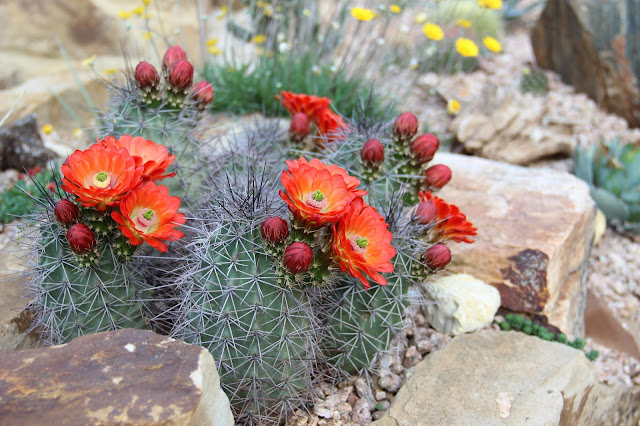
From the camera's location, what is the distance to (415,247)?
2.28 m

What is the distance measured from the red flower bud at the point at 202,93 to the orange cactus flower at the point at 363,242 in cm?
98

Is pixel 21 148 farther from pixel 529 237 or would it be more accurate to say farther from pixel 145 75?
pixel 529 237

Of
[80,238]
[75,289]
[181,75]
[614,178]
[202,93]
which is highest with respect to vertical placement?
[181,75]

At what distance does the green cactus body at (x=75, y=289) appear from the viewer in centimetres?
201

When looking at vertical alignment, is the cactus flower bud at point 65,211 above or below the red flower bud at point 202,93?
below

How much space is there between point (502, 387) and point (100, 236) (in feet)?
5.29

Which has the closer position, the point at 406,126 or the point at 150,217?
the point at 150,217

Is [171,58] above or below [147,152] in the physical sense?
above

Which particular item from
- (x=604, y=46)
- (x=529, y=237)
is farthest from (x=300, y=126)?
(x=604, y=46)

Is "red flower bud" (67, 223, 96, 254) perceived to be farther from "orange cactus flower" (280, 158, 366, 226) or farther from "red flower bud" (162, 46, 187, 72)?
"red flower bud" (162, 46, 187, 72)

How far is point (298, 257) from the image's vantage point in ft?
5.77

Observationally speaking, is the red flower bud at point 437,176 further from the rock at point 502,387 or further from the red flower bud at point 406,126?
the rock at point 502,387

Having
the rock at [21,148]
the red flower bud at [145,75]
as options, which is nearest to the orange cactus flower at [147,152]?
the red flower bud at [145,75]

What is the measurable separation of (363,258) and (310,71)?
3027 mm
